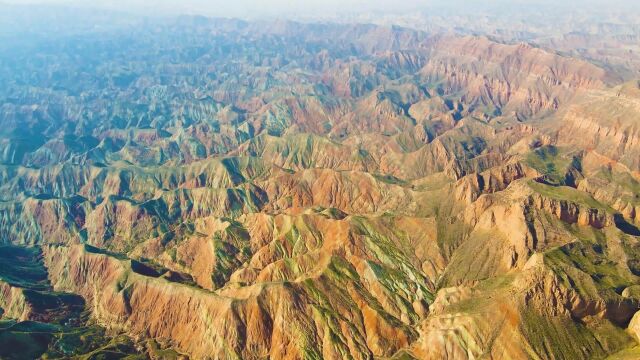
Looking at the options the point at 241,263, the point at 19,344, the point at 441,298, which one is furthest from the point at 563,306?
the point at 19,344

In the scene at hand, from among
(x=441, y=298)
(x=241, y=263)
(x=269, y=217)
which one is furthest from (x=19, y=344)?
(x=441, y=298)

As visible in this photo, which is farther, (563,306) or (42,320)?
(42,320)

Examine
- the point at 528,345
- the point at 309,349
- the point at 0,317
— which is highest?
the point at 528,345

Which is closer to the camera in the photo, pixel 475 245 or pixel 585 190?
pixel 475 245

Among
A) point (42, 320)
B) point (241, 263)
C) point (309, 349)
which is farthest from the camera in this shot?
point (241, 263)

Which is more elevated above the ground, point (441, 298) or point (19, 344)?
point (441, 298)

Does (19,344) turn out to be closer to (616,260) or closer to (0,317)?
(0,317)

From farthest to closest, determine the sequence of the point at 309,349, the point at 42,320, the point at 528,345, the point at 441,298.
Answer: the point at 42,320 → the point at 441,298 → the point at 309,349 → the point at 528,345

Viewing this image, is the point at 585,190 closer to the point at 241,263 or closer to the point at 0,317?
the point at 241,263

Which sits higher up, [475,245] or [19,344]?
[475,245]
